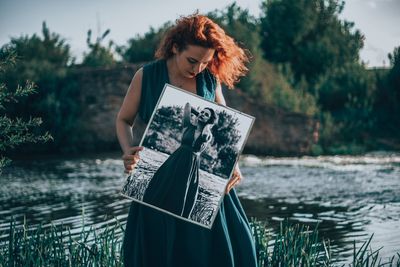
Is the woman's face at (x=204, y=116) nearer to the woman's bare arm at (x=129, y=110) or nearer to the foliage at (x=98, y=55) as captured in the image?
the woman's bare arm at (x=129, y=110)

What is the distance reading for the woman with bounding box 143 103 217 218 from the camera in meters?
3.11

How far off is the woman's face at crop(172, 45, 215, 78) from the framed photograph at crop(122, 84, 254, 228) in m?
0.18

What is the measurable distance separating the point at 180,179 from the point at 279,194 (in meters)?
6.79

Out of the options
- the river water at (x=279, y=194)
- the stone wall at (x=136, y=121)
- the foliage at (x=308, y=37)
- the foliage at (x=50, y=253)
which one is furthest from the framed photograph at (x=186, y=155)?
the foliage at (x=308, y=37)

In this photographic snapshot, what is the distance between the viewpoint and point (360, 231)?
22.6ft

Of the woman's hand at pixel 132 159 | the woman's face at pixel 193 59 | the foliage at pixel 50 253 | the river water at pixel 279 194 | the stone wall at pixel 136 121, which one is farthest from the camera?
the stone wall at pixel 136 121

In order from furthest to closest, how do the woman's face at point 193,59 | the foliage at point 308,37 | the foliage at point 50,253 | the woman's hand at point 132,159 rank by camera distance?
1. the foliage at point 308,37
2. the foliage at point 50,253
3. the woman's face at point 193,59
4. the woman's hand at point 132,159

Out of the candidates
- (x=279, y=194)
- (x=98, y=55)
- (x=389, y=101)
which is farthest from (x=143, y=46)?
(x=279, y=194)

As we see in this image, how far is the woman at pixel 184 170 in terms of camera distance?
311 centimetres

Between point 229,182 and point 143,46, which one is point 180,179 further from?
point 143,46

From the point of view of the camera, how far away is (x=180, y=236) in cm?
325

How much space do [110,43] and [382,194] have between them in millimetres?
14063

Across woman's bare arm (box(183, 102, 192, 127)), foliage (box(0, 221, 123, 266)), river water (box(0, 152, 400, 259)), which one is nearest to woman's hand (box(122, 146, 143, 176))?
woman's bare arm (box(183, 102, 192, 127))

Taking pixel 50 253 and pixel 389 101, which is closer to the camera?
pixel 50 253
